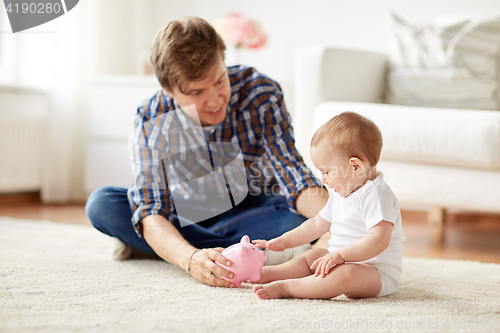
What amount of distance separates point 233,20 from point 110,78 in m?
0.64

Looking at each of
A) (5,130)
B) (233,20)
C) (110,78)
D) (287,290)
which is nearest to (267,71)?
(233,20)

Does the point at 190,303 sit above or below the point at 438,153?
below

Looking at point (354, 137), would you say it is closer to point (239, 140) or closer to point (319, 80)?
point (239, 140)

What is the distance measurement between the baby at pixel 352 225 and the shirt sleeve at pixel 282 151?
20 cm

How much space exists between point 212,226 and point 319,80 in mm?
802

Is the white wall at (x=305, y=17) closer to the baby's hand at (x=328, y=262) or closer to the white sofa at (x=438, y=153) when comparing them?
the white sofa at (x=438, y=153)

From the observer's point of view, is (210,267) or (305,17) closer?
(210,267)

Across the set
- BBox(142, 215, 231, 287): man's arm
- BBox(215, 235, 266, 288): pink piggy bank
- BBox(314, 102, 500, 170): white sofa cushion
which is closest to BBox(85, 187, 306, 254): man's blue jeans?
BBox(142, 215, 231, 287): man's arm

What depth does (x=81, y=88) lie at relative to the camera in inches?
99.3

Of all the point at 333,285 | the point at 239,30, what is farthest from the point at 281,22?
the point at 333,285

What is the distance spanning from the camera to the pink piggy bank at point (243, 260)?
36.4 inches

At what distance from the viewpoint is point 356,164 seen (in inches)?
35.1

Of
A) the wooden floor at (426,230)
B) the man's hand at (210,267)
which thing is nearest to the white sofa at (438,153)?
the wooden floor at (426,230)

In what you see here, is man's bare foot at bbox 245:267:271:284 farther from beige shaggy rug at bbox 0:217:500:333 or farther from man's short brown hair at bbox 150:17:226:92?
man's short brown hair at bbox 150:17:226:92
